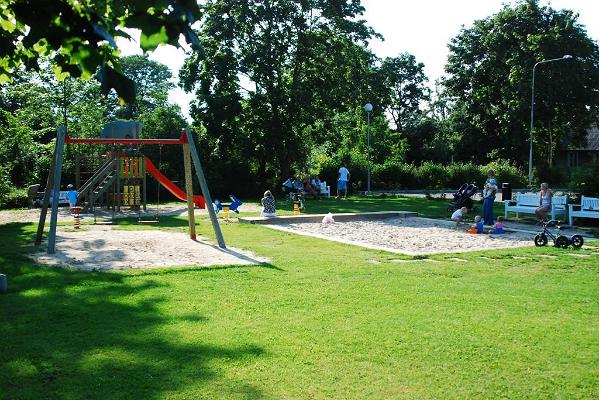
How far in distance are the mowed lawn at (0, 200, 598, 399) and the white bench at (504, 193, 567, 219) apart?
882 centimetres

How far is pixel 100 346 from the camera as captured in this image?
6.06 m

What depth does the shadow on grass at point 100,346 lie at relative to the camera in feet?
16.6

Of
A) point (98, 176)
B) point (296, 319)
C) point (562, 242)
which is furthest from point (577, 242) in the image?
point (98, 176)

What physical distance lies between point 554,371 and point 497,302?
2.59 m

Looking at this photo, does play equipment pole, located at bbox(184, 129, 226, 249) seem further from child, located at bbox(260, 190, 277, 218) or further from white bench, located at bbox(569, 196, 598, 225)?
white bench, located at bbox(569, 196, 598, 225)

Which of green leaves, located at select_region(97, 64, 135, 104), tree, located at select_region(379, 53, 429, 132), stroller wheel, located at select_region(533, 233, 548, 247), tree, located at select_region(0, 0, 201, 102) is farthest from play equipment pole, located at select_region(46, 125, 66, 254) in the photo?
tree, located at select_region(379, 53, 429, 132)

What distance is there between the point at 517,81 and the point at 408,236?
32.9m

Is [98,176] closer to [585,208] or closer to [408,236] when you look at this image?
[408,236]

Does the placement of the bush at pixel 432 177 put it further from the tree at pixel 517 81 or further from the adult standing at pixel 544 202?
the adult standing at pixel 544 202

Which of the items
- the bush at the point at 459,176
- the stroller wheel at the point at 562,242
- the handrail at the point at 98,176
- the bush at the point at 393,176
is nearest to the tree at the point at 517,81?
the bush at the point at 459,176

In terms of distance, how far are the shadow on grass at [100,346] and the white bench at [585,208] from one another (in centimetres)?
1343

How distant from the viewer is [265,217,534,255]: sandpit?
1365 centimetres

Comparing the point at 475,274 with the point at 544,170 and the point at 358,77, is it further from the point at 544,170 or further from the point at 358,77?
the point at 544,170

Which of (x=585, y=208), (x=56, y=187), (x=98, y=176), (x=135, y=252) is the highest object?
(x=98, y=176)
